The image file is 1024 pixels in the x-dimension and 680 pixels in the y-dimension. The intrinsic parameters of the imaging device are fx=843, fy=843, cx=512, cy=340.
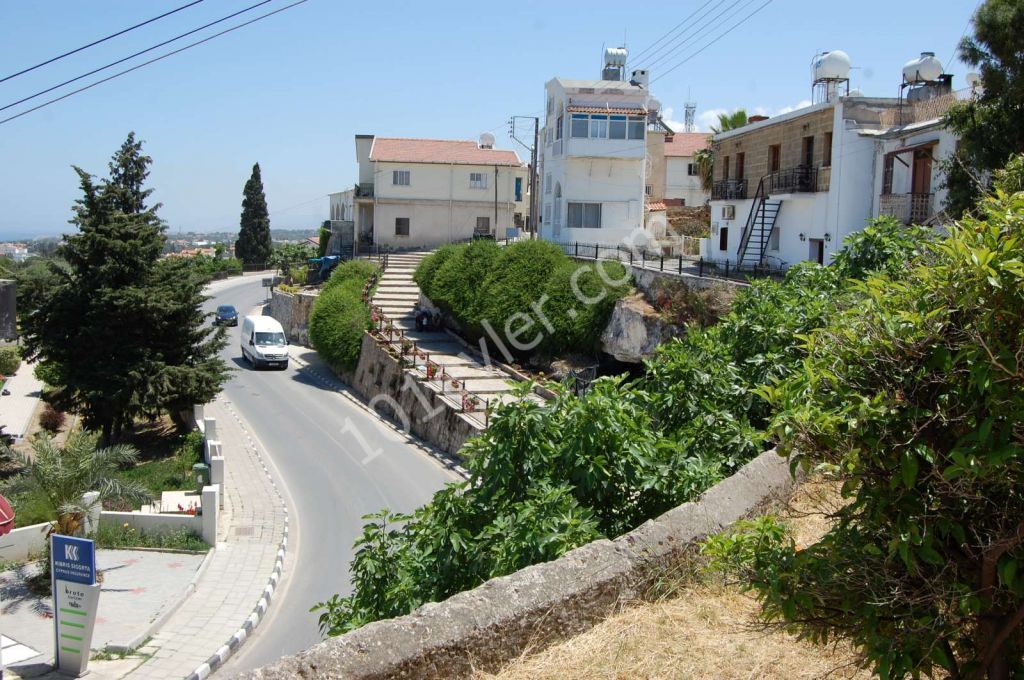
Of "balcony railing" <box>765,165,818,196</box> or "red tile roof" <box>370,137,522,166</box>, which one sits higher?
"red tile roof" <box>370,137,522,166</box>

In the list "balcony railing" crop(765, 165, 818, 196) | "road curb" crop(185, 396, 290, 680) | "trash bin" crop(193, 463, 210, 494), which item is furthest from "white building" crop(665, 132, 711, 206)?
"road curb" crop(185, 396, 290, 680)

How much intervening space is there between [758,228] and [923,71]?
6.93m

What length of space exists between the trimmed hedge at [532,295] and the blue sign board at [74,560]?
1769 cm

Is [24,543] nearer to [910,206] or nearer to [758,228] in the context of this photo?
[910,206]

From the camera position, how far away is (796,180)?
85.9 ft

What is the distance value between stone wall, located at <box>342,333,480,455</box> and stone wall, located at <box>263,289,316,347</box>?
1027cm

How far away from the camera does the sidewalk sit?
43.0 ft

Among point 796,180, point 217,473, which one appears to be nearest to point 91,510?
point 217,473

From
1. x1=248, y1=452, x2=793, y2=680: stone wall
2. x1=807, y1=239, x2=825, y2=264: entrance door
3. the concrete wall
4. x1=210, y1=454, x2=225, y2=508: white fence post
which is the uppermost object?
x1=807, y1=239, x2=825, y2=264: entrance door

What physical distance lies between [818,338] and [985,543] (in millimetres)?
1143

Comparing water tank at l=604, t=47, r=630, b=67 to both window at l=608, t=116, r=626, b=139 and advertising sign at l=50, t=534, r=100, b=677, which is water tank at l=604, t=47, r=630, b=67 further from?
advertising sign at l=50, t=534, r=100, b=677

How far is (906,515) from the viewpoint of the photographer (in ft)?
12.0

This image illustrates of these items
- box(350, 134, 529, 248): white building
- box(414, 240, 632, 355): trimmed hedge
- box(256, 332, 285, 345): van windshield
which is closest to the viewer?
box(414, 240, 632, 355): trimmed hedge

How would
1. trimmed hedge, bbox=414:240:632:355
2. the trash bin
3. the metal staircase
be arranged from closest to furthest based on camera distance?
1. the trash bin
2. trimmed hedge, bbox=414:240:632:355
3. the metal staircase
